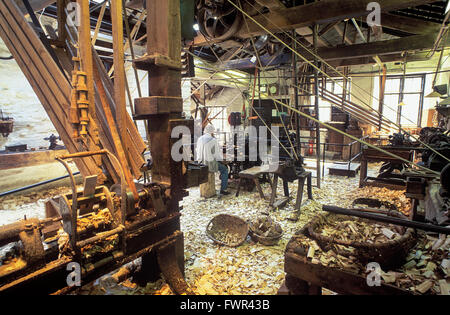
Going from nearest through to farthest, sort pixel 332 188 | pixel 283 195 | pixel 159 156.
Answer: pixel 159 156 < pixel 283 195 < pixel 332 188

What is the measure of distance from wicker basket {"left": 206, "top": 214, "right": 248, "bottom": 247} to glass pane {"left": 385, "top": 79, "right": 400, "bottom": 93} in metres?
17.9

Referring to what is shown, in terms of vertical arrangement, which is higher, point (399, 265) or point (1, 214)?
point (399, 265)

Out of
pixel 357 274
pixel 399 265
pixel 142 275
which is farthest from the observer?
pixel 142 275

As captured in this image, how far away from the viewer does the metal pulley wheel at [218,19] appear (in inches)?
205

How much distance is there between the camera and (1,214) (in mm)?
5809

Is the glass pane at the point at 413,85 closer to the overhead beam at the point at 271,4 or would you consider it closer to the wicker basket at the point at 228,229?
the overhead beam at the point at 271,4

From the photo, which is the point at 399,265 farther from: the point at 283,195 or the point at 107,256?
the point at 283,195

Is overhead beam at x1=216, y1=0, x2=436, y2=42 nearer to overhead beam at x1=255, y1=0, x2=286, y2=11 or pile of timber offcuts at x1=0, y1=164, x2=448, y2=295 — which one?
overhead beam at x1=255, y1=0, x2=286, y2=11

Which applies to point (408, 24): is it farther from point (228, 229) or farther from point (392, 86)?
point (392, 86)

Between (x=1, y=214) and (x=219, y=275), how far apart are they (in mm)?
5730

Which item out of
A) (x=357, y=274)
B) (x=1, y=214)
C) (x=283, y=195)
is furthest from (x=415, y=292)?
(x=1, y=214)

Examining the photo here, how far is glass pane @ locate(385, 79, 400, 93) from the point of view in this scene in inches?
667

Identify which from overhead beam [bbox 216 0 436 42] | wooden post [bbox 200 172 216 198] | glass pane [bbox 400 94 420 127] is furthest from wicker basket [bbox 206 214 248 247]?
glass pane [bbox 400 94 420 127]

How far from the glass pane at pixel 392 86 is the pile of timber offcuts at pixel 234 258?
13642 mm
